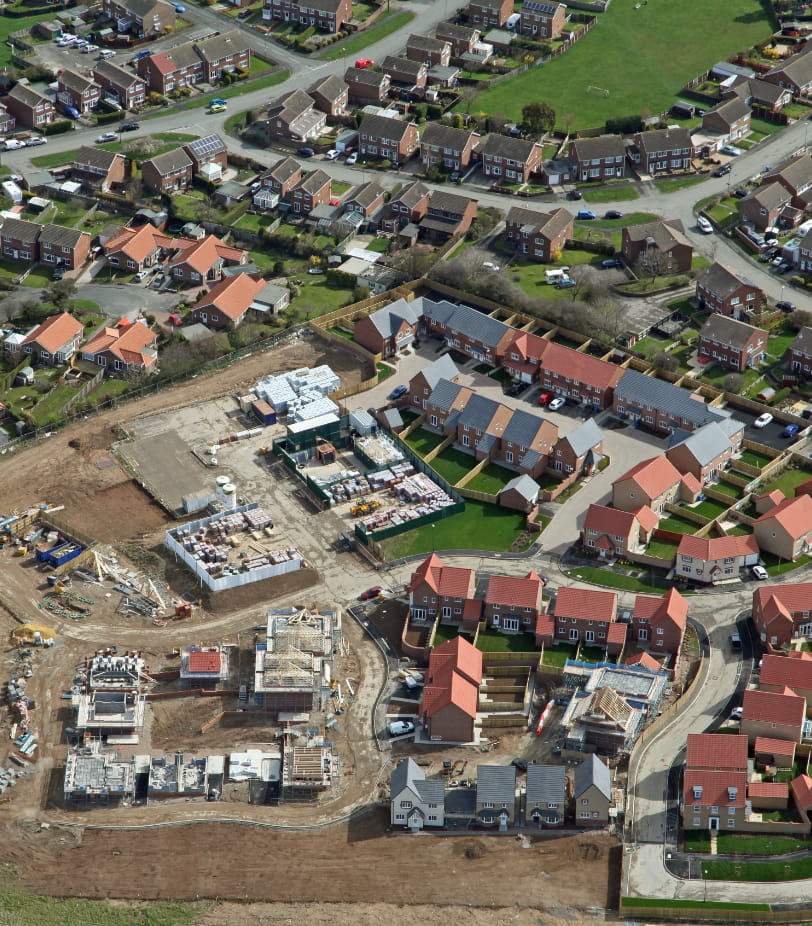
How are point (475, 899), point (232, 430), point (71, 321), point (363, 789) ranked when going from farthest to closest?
point (71, 321)
point (232, 430)
point (363, 789)
point (475, 899)

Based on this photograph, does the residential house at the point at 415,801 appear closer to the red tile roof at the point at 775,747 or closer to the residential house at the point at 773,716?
the residential house at the point at 773,716

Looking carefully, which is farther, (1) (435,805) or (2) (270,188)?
(2) (270,188)

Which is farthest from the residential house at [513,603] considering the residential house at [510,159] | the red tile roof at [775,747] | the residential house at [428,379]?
the residential house at [510,159]

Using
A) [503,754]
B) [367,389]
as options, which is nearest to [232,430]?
[367,389]

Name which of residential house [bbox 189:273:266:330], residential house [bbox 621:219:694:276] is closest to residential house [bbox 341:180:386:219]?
residential house [bbox 189:273:266:330]

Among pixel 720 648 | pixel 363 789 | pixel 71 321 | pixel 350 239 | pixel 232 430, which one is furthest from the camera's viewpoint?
pixel 350 239

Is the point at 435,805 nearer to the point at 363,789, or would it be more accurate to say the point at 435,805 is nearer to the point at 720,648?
the point at 363,789

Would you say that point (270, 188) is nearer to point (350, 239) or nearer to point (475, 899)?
point (350, 239)
